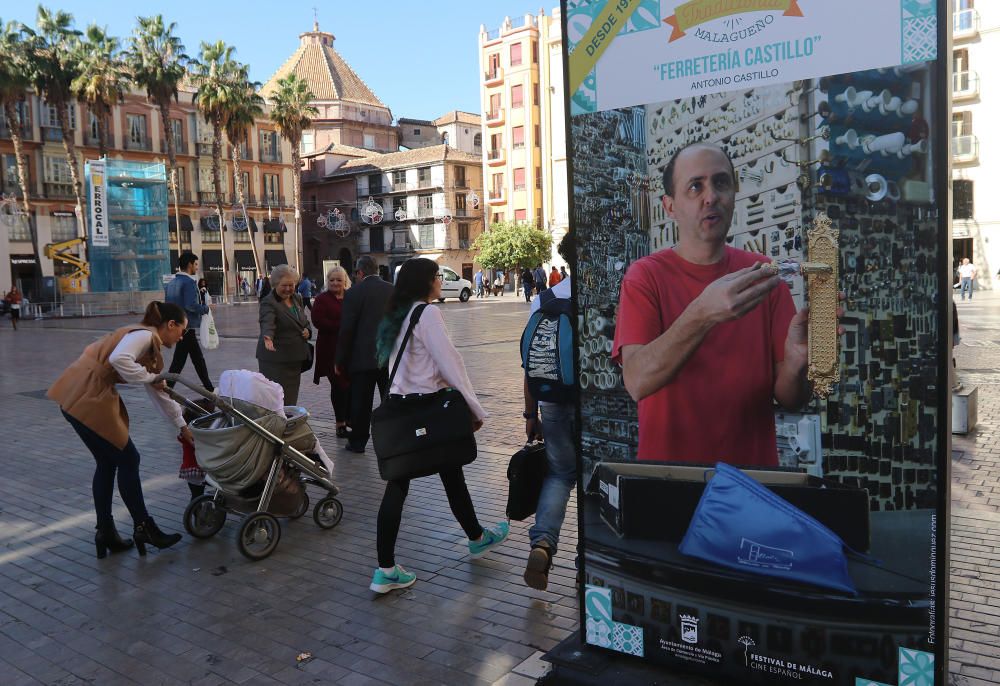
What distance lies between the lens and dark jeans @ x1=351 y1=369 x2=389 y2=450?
7531 mm

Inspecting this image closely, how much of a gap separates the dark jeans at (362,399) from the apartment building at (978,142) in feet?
119

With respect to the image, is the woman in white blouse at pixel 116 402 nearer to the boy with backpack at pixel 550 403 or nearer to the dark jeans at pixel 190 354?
the boy with backpack at pixel 550 403

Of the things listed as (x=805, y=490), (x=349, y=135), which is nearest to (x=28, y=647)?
(x=805, y=490)

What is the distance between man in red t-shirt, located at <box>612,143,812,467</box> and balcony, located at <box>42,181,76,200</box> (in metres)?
53.9

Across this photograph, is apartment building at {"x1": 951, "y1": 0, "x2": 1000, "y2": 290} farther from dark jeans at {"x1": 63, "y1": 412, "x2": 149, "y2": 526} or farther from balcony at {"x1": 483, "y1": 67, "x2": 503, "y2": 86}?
dark jeans at {"x1": 63, "y1": 412, "x2": 149, "y2": 526}

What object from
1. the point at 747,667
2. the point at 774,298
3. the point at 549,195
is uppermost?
the point at 549,195

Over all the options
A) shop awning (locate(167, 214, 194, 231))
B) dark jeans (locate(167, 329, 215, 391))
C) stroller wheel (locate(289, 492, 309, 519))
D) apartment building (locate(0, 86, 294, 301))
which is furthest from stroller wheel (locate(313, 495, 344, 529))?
shop awning (locate(167, 214, 194, 231))

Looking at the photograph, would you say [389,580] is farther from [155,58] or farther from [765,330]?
[155,58]

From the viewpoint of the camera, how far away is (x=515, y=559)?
196 inches

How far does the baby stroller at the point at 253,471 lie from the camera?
5137mm

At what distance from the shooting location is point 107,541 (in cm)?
522

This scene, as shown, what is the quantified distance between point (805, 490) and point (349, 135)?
7688 cm

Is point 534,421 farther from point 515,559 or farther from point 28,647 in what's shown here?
point 28,647

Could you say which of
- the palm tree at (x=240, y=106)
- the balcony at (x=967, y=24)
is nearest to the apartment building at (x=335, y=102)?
the palm tree at (x=240, y=106)
